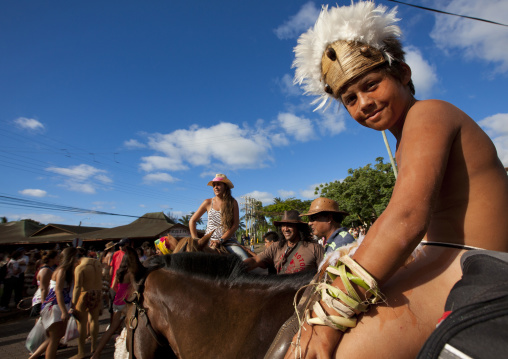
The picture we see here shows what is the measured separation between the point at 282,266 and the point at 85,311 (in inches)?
180

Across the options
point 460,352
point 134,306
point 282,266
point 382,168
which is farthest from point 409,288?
point 382,168

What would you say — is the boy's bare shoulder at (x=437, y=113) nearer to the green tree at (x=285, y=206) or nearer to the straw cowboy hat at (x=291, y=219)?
the straw cowboy hat at (x=291, y=219)

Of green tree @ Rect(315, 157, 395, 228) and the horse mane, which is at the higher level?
green tree @ Rect(315, 157, 395, 228)

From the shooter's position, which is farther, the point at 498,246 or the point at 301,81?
the point at 301,81

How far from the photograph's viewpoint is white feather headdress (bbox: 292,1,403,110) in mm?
1196

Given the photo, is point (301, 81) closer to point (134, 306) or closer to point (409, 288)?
point (409, 288)

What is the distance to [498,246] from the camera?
0.93 m

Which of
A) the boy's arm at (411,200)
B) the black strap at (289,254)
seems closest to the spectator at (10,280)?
the black strap at (289,254)

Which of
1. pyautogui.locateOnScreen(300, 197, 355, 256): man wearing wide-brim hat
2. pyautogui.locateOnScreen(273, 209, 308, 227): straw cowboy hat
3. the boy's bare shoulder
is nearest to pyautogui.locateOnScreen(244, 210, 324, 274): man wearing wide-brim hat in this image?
pyautogui.locateOnScreen(273, 209, 308, 227): straw cowboy hat

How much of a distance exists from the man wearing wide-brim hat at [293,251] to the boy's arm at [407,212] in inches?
137

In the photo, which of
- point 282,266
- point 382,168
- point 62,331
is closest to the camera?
point 282,266

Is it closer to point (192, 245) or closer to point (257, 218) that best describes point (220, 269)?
point (192, 245)

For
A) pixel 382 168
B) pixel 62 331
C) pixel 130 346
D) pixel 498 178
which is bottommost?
pixel 62 331

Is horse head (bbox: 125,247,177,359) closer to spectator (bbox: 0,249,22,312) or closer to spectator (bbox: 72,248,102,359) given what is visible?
spectator (bbox: 72,248,102,359)
